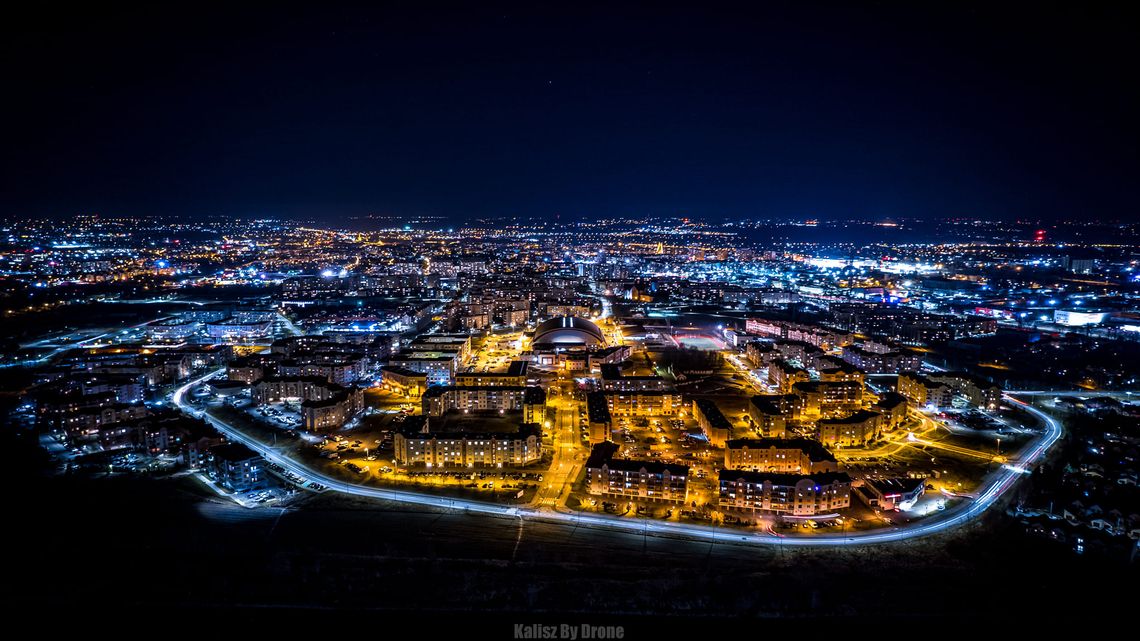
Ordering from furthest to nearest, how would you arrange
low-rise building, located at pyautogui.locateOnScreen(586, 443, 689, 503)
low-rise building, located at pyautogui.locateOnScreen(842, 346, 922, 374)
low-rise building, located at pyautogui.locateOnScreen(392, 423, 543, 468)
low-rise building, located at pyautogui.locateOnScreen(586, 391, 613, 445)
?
low-rise building, located at pyautogui.locateOnScreen(842, 346, 922, 374), low-rise building, located at pyautogui.locateOnScreen(586, 391, 613, 445), low-rise building, located at pyautogui.locateOnScreen(392, 423, 543, 468), low-rise building, located at pyautogui.locateOnScreen(586, 443, 689, 503)

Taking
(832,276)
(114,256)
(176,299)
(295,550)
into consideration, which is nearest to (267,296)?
(176,299)

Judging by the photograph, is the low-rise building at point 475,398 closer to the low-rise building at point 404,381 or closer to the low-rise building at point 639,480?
the low-rise building at point 404,381

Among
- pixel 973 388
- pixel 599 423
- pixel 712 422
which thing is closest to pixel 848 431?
pixel 712 422

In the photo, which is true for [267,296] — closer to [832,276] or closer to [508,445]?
[508,445]

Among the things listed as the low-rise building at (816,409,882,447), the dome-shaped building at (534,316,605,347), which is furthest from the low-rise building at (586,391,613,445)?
the dome-shaped building at (534,316,605,347)

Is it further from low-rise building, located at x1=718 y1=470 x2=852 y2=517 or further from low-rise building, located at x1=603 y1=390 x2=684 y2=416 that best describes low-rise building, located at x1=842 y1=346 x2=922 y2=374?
low-rise building, located at x1=718 y1=470 x2=852 y2=517

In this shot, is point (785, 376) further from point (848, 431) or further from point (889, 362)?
point (889, 362)
